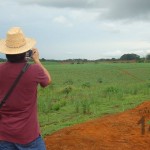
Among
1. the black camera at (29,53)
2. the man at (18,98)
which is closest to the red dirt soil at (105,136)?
the man at (18,98)

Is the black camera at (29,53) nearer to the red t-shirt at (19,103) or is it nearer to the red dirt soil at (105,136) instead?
the red t-shirt at (19,103)

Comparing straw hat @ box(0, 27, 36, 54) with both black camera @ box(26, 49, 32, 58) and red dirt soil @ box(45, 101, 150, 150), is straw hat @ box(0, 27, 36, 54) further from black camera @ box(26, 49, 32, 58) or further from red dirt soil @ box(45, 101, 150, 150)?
red dirt soil @ box(45, 101, 150, 150)

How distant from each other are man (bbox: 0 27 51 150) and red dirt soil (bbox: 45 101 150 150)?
2.68m

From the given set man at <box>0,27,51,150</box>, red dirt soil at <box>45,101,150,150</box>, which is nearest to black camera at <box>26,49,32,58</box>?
man at <box>0,27,51,150</box>

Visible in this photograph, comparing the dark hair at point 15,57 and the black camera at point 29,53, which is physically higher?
the black camera at point 29,53

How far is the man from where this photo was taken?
3.75 meters

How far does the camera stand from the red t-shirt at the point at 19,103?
12.3 feet

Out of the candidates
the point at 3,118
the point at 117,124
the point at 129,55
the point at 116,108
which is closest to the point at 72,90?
the point at 116,108

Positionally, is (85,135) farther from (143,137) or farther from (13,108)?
(13,108)

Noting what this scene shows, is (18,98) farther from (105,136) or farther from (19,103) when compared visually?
(105,136)

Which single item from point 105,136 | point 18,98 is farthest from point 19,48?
point 105,136

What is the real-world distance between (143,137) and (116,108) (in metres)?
4.39

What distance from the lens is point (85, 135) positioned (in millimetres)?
7164

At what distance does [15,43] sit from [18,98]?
493mm
